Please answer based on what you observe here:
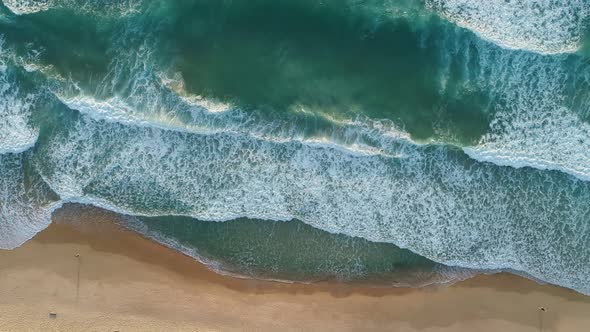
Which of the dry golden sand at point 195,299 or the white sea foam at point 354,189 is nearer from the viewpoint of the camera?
the white sea foam at point 354,189

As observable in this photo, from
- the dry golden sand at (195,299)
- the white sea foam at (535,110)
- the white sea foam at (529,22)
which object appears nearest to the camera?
the white sea foam at (529,22)

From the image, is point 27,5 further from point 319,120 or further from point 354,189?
point 354,189

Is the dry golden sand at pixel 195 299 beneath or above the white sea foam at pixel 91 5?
beneath

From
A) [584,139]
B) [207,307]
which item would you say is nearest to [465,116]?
[584,139]

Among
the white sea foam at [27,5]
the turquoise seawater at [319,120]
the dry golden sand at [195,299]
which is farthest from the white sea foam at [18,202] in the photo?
the white sea foam at [27,5]

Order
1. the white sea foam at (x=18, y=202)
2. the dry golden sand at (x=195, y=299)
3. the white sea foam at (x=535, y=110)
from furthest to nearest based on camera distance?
the dry golden sand at (x=195, y=299)
the white sea foam at (x=18, y=202)
the white sea foam at (x=535, y=110)

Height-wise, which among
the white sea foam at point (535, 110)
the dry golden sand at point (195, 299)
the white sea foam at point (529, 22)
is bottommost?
the dry golden sand at point (195, 299)

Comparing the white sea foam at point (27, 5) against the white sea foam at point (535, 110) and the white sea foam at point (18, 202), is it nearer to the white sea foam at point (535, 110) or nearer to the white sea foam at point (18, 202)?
the white sea foam at point (18, 202)
